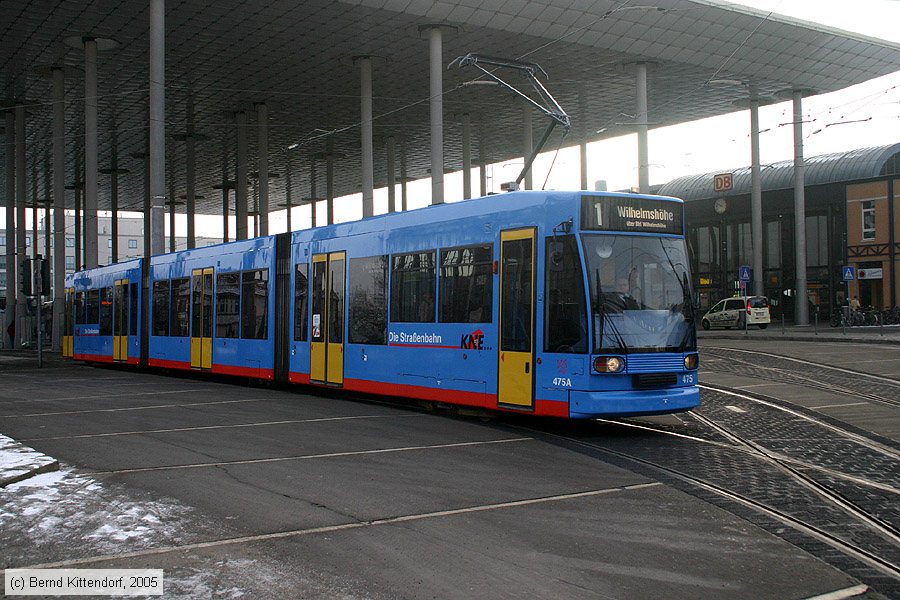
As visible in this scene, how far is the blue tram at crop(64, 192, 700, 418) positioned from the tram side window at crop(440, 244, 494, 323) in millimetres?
21

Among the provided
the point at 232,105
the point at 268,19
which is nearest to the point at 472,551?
the point at 268,19

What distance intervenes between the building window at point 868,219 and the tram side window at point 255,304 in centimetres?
4035

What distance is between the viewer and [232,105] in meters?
48.0

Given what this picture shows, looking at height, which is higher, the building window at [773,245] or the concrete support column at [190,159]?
the concrete support column at [190,159]

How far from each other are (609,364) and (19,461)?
21.7ft

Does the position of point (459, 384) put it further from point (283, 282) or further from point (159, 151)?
point (159, 151)

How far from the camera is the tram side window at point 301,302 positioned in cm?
1783

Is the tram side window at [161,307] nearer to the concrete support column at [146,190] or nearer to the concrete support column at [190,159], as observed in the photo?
the concrete support column at [190,159]

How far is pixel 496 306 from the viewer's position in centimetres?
1275

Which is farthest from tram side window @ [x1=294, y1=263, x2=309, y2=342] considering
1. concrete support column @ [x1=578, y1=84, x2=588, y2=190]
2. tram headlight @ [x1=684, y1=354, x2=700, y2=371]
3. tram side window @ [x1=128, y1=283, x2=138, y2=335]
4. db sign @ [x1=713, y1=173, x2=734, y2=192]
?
db sign @ [x1=713, y1=173, x2=734, y2=192]

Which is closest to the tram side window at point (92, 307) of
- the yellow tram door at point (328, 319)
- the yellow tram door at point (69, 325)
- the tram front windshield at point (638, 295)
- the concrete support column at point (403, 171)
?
the yellow tram door at point (69, 325)

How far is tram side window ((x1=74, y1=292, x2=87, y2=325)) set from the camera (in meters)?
31.4

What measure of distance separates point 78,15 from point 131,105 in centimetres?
1426

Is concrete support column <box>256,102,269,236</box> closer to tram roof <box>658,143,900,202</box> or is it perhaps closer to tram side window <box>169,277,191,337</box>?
tram side window <box>169,277,191,337</box>
